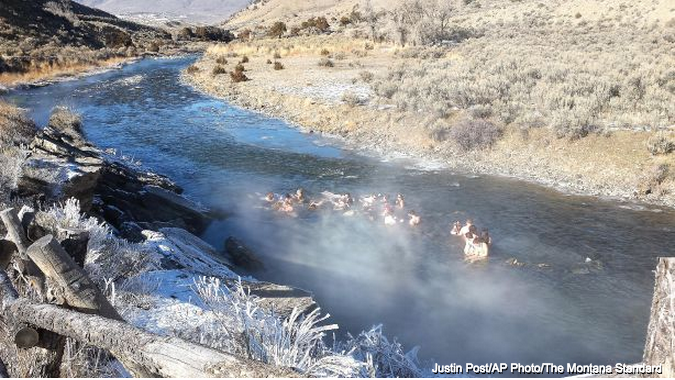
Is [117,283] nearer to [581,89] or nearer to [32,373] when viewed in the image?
[32,373]

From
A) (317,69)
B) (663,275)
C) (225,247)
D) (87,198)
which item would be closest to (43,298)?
(663,275)

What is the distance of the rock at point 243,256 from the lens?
12.0m

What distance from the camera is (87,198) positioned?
10398 mm

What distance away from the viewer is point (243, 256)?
12234 mm

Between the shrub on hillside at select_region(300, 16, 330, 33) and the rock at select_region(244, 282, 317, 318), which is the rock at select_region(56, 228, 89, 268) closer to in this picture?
the rock at select_region(244, 282, 317, 318)

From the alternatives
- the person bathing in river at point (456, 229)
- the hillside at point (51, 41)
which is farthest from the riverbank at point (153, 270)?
the hillside at point (51, 41)

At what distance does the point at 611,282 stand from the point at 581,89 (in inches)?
491

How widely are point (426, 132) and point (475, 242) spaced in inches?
360

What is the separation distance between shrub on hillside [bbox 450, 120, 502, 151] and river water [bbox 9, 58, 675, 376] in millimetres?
2153

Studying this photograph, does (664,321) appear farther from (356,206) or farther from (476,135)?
(476,135)

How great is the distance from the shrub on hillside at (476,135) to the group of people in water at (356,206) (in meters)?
4.76

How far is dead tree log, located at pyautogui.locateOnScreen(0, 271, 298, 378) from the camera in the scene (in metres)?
2.87

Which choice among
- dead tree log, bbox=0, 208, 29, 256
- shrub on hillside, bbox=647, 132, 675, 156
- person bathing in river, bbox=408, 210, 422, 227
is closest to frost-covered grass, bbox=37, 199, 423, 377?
dead tree log, bbox=0, 208, 29, 256

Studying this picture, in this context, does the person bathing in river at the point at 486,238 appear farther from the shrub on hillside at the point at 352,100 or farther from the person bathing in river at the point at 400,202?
the shrub on hillside at the point at 352,100
